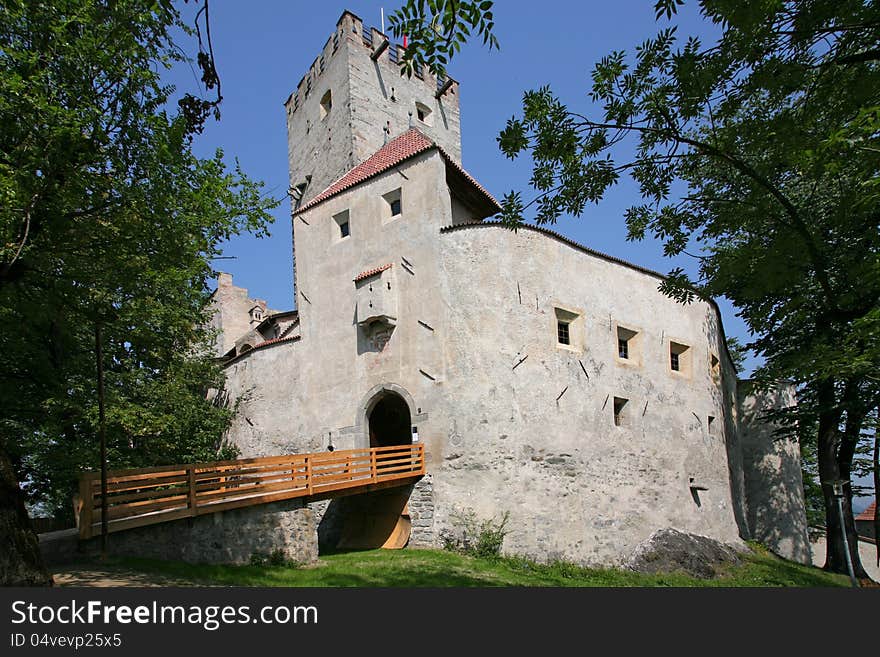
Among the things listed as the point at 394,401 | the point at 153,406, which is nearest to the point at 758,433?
the point at 394,401

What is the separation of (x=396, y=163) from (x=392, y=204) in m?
1.22

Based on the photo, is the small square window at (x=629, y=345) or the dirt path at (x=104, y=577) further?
the small square window at (x=629, y=345)

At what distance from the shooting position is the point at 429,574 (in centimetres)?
1227

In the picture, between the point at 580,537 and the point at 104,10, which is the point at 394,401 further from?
the point at 104,10

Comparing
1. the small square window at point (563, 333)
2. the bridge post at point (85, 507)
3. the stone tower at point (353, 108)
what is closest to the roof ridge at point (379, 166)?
the stone tower at point (353, 108)

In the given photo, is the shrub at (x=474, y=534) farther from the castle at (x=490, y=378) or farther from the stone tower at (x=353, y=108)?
the stone tower at (x=353, y=108)

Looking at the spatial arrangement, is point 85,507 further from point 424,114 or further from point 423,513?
point 424,114

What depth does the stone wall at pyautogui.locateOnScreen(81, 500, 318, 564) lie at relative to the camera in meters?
10.8

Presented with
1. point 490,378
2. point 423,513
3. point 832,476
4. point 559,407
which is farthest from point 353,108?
point 832,476

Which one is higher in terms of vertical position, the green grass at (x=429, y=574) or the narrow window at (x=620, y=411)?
the narrow window at (x=620, y=411)

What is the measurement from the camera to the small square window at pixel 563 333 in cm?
1806

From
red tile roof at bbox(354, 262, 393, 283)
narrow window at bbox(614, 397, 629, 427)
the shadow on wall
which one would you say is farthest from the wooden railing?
the shadow on wall

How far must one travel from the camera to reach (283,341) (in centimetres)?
2053

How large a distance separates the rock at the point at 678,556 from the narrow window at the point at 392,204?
11897 mm
